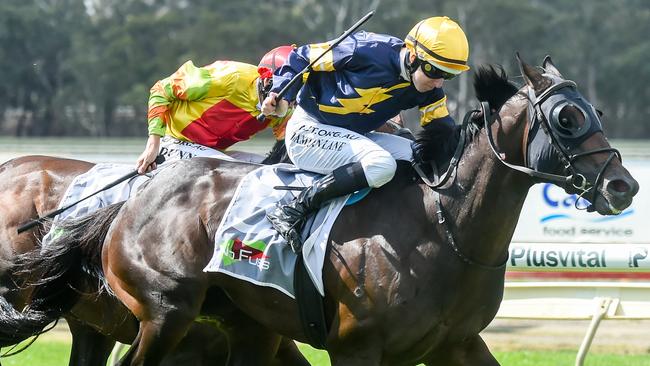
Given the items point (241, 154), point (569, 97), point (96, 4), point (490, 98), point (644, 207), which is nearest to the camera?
point (569, 97)

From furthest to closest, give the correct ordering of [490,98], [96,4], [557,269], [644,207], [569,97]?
[96,4] → [644,207] → [557,269] → [490,98] → [569,97]

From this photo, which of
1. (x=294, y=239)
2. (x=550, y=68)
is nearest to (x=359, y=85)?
(x=294, y=239)

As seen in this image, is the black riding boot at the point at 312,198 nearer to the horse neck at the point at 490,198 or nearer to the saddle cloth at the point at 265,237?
the saddle cloth at the point at 265,237

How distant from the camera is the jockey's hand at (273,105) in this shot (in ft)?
17.6

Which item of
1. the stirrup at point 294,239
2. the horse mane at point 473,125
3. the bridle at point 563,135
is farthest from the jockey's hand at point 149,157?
the bridle at point 563,135

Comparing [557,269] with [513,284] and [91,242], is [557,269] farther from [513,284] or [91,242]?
[91,242]

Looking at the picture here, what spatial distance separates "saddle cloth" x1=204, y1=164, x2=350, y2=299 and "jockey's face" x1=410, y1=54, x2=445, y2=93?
61cm

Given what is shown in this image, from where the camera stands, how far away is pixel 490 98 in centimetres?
505

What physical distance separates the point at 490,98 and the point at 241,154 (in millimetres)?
2292

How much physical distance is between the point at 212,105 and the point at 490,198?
2259mm

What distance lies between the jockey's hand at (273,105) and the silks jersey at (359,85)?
39 mm

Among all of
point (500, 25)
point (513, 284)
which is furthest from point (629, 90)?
point (513, 284)

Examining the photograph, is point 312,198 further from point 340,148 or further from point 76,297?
point 76,297

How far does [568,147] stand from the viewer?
4.66m
